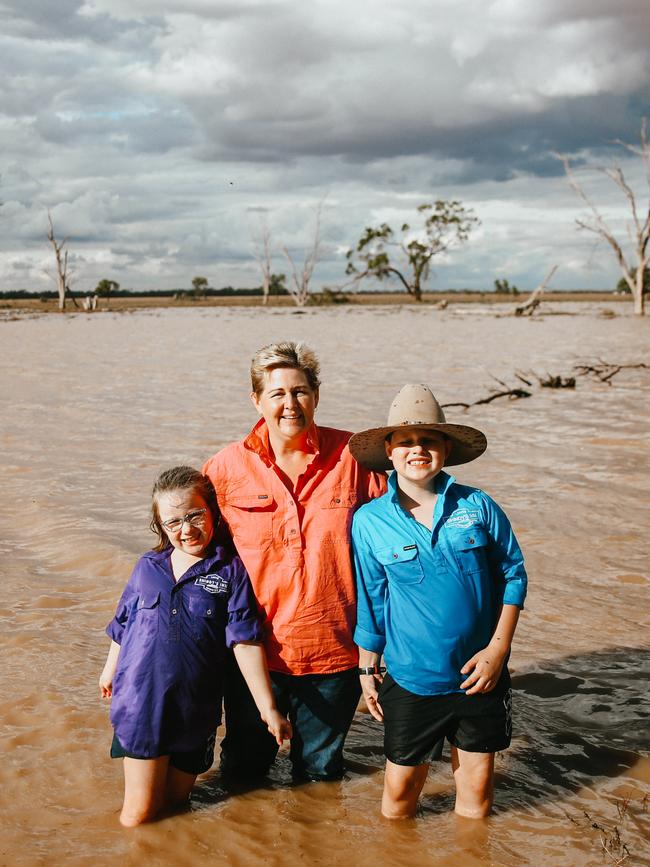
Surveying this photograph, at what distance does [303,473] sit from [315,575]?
0.37 meters

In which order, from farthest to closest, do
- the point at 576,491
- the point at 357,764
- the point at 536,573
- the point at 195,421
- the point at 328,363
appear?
the point at 328,363, the point at 195,421, the point at 576,491, the point at 536,573, the point at 357,764

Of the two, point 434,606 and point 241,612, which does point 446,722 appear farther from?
point 241,612

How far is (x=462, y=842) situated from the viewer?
3029 mm

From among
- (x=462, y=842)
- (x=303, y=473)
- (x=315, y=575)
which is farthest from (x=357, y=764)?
(x=303, y=473)

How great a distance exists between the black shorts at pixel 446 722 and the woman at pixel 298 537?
0.35 m

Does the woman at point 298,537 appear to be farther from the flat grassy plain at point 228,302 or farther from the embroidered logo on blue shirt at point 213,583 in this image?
the flat grassy plain at point 228,302

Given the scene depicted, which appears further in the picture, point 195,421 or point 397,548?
point 195,421

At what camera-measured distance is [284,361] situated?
3172 millimetres

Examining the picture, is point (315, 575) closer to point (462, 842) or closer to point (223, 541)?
point (223, 541)

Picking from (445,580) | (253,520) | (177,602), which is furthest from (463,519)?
(177,602)

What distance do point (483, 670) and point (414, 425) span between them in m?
0.81

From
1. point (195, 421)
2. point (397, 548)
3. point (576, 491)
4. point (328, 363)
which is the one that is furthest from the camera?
point (328, 363)

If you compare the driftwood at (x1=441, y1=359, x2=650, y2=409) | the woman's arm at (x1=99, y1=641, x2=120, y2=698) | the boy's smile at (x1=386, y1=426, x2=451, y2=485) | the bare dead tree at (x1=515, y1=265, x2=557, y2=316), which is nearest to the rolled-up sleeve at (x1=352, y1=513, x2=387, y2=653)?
the boy's smile at (x1=386, y1=426, x2=451, y2=485)

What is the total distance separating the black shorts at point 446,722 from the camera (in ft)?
9.55
